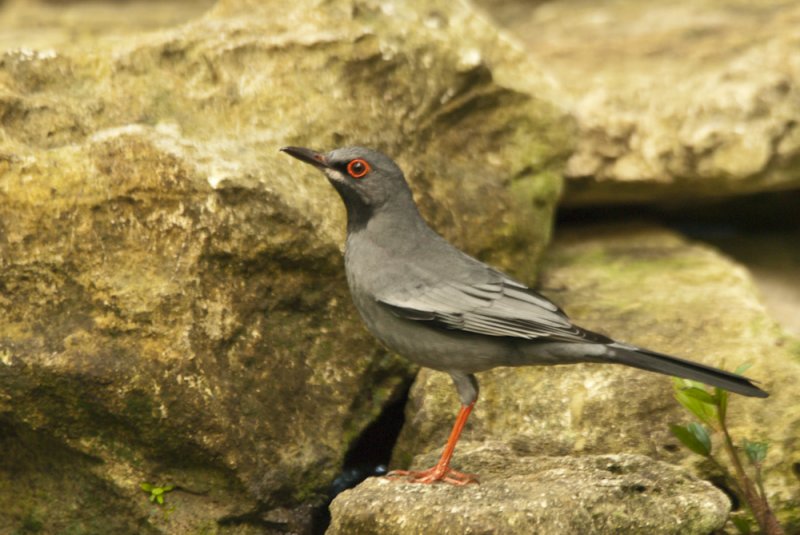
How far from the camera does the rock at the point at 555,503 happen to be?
14.8 ft

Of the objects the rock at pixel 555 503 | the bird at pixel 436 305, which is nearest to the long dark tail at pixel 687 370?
the bird at pixel 436 305

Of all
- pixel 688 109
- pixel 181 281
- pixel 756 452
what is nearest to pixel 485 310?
pixel 756 452

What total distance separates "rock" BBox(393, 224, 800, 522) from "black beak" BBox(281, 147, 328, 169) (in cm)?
142

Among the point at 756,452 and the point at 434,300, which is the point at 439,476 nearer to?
the point at 434,300

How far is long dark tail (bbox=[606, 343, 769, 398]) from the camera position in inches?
187

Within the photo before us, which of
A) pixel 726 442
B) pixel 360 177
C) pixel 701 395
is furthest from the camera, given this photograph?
pixel 360 177

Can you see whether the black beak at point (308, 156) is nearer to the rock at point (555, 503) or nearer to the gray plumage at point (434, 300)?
the gray plumage at point (434, 300)

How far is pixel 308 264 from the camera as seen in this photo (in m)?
5.91

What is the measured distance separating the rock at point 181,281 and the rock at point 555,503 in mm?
1007

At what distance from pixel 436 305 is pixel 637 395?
1314 mm

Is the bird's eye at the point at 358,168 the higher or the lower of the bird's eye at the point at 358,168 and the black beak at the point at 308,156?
the lower

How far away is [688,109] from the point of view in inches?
306

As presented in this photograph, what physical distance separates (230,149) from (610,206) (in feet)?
12.9

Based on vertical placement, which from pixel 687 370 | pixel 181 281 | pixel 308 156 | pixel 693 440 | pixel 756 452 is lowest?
pixel 756 452
